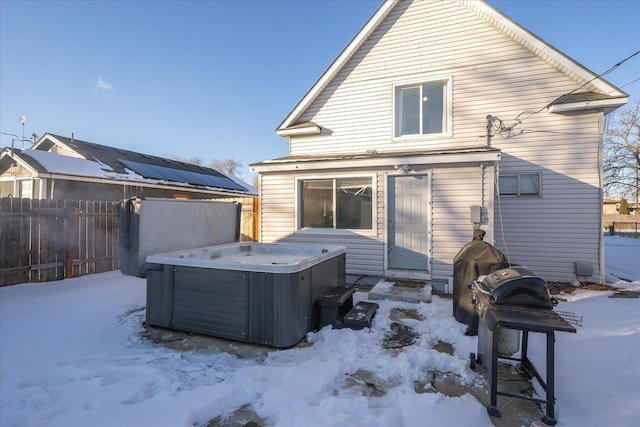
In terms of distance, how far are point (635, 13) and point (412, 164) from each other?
5.46 m

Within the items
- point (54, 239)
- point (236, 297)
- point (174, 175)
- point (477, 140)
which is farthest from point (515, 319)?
point (174, 175)

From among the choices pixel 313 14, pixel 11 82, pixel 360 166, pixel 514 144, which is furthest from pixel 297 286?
pixel 11 82

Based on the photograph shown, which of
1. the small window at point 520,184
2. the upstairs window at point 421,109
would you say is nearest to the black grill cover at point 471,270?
the small window at point 520,184

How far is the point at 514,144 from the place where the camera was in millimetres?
6562

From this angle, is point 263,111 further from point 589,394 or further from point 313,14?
point 589,394

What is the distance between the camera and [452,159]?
5480 mm

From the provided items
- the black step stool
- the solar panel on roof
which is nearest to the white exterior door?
the black step stool

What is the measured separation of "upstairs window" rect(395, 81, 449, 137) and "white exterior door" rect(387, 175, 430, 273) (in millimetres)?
1793

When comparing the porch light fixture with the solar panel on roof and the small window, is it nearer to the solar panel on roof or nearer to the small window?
the small window

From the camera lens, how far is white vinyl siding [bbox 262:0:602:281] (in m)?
5.83

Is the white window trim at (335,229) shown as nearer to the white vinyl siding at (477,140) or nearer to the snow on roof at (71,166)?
the white vinyl siding at (477,140)

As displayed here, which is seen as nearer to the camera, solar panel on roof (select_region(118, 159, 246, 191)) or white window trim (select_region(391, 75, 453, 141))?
white window trim (select_region(391, 75, 453, 141))

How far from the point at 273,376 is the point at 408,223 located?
172 inches

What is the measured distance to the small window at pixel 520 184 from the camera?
6457mm
